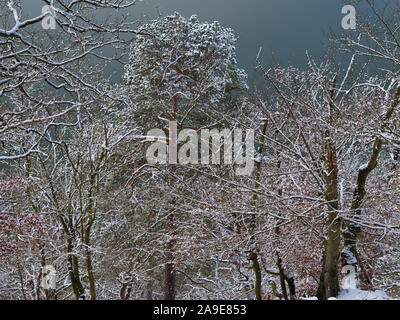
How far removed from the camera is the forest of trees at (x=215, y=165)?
7164 mm

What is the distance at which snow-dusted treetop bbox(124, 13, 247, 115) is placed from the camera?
16.3 metres

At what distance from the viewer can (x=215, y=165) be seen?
11.7m

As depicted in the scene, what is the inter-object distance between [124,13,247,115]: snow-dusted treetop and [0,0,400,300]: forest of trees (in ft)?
0.36

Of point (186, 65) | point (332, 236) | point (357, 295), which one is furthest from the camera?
point (186, 65)

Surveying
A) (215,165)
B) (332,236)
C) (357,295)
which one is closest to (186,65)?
(215,165)

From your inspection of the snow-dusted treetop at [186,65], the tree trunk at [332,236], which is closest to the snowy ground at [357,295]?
the tree trunk at [332,236]

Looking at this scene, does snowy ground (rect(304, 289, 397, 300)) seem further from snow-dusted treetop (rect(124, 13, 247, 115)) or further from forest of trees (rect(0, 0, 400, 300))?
snow-dusted treetop (rect(124, 13, 247, 115))

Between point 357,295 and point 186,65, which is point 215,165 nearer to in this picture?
point 357,295

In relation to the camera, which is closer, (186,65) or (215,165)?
(215,165)

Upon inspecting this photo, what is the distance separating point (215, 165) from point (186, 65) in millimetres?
7713

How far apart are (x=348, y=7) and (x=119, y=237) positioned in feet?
37.2

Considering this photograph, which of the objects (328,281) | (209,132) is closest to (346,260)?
(328,281)

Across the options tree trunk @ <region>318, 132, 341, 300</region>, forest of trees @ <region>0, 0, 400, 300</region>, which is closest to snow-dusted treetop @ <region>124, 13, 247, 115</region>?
forest of trees @ <region>0, 0, 400, 300</region>
